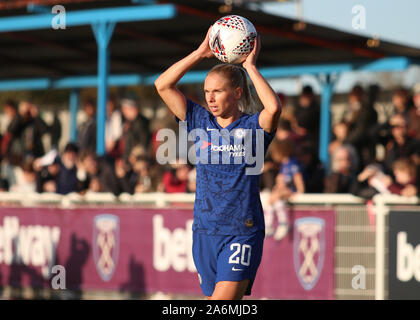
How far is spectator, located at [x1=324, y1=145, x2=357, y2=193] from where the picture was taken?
13234 mm

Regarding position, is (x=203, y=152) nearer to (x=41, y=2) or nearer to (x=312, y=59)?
(x=41, y=2)

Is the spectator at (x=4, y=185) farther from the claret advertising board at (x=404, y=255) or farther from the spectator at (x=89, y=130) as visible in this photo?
the claret advertising board at (x=404, y=255)

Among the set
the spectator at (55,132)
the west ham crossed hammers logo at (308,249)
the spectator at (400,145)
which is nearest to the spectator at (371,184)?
the west ham crossed hammers logo at (308,249)

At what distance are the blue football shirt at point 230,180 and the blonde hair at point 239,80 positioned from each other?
22cm

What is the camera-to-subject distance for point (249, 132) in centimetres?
708

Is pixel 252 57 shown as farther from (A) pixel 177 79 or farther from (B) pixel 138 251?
(B) pixel 138 251

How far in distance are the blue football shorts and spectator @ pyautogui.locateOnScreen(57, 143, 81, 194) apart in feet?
26.4

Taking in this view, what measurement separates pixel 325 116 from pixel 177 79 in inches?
520

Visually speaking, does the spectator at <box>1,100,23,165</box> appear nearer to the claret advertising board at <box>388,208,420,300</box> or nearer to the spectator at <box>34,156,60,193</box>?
the spectator at <box>34,156,60,193</box>

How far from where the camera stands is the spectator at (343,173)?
13.2 meters

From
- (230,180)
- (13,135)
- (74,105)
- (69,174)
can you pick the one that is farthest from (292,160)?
(74,105)

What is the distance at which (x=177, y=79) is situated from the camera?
7141 millimetres
